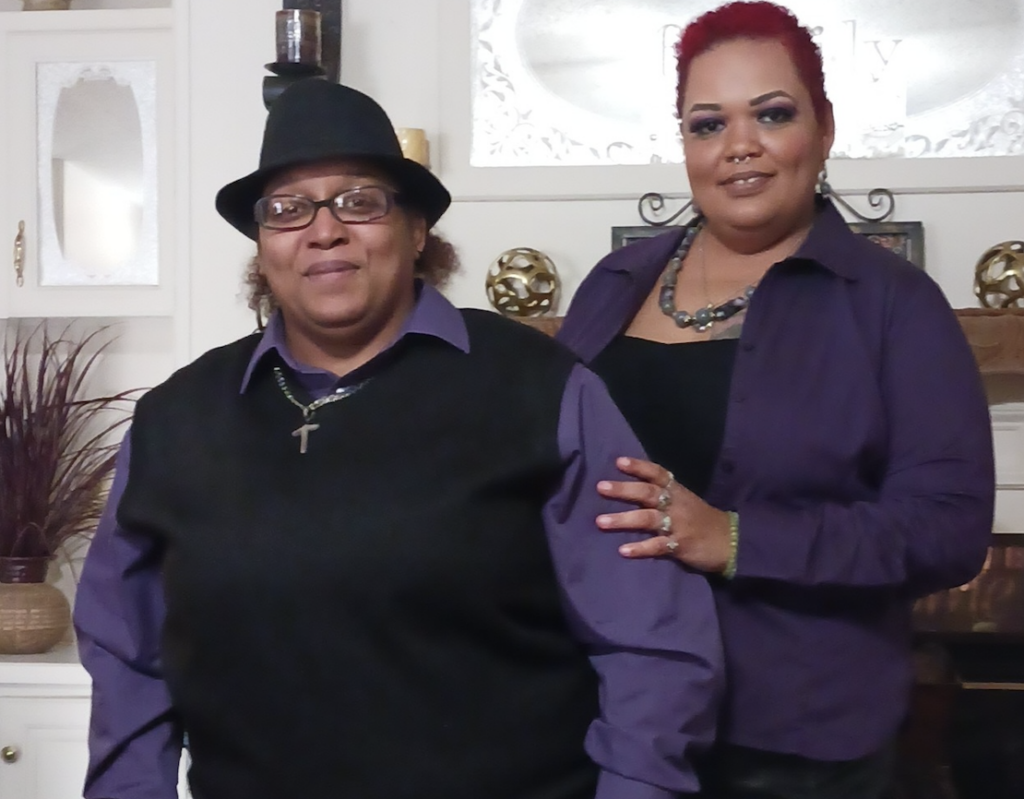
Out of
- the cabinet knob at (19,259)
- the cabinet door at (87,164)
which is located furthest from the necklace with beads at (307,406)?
the cabinet knob at (19,259)

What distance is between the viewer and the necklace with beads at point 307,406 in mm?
1215

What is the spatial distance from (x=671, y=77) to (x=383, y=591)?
5.60 feet

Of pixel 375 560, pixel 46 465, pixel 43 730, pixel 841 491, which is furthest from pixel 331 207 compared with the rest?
pixel 43 730

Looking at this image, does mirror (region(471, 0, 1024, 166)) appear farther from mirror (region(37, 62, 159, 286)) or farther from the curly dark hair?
the curly dark hair

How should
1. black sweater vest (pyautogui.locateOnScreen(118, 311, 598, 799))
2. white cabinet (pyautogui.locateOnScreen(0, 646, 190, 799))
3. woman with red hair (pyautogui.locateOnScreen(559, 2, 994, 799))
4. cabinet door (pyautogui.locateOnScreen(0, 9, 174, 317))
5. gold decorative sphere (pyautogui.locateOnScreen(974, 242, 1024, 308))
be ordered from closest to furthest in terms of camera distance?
black sweater vest (pyautogui.locateOnScreen(118, 311, 598, 799))
woman with red hair (pyautogui.locateOnScreen(559, 2, 994, 799))
gold decorative sphere (pyautogui.locateOnScreen(974, 242, 1024, 308))
white cabinet (pyautogui.locateOnScreen(0, 646, 190, 799))
cabinet door (pyautogui.locateOnScreen(0, 9, 174, 317))

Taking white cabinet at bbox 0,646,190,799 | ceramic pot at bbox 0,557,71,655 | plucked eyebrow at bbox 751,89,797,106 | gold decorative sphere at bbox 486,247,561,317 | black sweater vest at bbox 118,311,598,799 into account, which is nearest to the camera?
black sweater vest at bbox 118,311,598,799

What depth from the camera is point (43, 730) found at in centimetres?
248

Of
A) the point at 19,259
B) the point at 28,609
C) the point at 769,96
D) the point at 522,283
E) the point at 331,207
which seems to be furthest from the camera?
the point at 19,259

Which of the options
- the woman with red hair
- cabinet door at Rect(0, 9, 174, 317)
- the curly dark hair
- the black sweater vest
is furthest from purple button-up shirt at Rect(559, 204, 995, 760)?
cabinet door at Rect(0, 9, 174, 317)

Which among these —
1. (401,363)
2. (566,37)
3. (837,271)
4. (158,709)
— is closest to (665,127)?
(566,37)

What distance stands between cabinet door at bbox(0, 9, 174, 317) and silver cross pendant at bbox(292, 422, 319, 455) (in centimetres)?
164

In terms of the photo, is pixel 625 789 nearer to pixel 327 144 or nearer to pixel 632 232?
pixel 327 144

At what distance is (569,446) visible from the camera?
1.20 metres

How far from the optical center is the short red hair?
4.50ft
